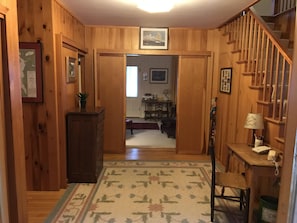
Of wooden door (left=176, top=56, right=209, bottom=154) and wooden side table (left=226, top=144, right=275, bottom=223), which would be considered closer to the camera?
wooden side table (left=226, top=144, right=275, bottom=223)

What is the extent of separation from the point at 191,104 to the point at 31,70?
3050mm

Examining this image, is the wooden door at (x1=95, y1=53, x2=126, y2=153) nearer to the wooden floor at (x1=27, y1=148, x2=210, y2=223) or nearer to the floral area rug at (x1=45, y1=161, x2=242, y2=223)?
the wooden floor at (x1=27, y1=148, x2=210, y2=223)

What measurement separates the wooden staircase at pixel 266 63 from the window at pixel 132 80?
19.9 ft

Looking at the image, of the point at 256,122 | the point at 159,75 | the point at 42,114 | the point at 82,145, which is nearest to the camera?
the point at 256,122

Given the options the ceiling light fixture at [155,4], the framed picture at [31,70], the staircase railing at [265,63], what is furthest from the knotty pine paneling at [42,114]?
the staircase railing at [265,63]

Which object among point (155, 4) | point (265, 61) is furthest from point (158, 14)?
point (265, 61)

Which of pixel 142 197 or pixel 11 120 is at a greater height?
pixel 11 120

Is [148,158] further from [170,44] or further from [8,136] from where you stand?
[8,136]

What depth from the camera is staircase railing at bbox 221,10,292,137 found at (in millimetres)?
2699

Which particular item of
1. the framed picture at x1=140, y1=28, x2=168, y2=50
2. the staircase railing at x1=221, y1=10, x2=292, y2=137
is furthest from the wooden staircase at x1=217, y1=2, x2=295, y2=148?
the framed picture at x1=140, y1=28, x2=168, y2=50

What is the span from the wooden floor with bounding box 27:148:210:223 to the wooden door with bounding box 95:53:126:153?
32 cm

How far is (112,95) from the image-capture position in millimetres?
5070

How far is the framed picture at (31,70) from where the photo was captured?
307 centimetres

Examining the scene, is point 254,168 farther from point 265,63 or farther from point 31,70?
point 31,70
